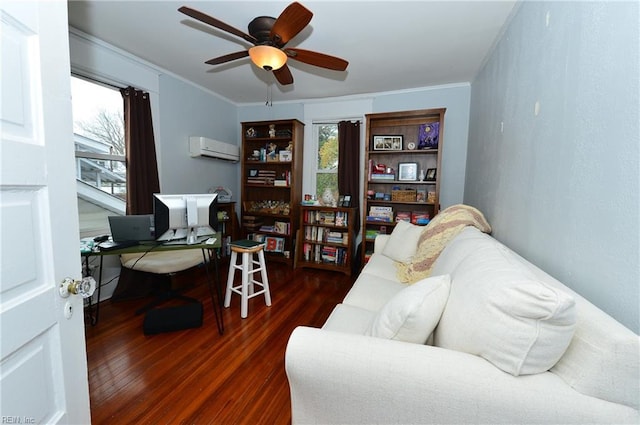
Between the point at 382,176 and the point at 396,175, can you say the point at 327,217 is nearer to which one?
the point at 382,176

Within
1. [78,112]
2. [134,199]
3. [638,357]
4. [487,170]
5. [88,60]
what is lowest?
[638,357]

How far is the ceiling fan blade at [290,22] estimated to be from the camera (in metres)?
1.36

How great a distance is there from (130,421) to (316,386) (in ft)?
3.58

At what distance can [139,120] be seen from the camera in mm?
2547

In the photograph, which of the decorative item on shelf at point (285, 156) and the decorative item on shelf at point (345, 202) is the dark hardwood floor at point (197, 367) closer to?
the decorative item on shelf at point (345, 202)

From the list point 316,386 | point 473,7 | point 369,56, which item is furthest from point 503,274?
point 369,56

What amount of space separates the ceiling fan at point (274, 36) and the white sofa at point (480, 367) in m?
1.62

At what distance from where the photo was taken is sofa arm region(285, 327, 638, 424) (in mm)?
632

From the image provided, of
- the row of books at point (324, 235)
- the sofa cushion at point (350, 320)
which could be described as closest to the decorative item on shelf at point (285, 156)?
the row of books at point (324, 235)

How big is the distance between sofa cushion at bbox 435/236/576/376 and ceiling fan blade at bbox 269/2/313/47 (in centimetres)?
156

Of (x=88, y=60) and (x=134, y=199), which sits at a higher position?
(x=88, y=60)

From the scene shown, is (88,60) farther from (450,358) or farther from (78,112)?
(450,358)

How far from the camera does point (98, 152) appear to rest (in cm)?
237

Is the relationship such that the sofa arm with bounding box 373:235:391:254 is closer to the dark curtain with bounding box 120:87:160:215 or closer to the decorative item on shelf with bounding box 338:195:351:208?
the decorative item on shelf with bounding box 338:195:351:208
